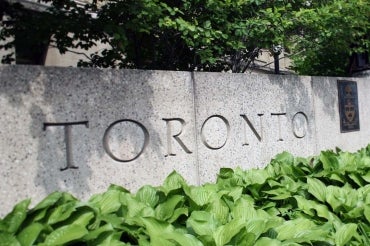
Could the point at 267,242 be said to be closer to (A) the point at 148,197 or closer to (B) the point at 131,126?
(A) the point at 148,197

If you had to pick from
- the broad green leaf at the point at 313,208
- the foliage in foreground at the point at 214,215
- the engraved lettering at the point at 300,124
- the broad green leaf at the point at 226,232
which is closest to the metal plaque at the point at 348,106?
the engraved lettering at the point at 300,124

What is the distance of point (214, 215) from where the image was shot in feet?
7.80

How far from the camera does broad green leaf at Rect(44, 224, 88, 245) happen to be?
5.77 ft

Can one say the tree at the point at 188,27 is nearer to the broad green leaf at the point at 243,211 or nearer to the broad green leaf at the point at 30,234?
the broad green leaf at the point at 243,211

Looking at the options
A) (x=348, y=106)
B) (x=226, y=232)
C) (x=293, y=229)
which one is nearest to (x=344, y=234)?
(x=293, y=229)

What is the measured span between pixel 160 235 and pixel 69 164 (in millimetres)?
1489

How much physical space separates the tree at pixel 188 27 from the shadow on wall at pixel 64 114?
775mm

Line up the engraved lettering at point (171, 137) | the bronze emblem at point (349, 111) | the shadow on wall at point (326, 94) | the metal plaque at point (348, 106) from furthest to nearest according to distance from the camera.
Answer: the bronze emblem at point (349, 111) < the metal plaque at point (348, 106) < the shadow on wall at point (326, 94) < the engraved lettering at point (171, 137)

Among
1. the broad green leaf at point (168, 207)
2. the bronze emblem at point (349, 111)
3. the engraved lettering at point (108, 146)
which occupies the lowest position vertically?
the broad green leaf at point (168, 207)

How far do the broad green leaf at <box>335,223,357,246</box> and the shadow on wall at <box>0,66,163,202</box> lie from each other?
1.86 metres

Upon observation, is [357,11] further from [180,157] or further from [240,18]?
[180,157]

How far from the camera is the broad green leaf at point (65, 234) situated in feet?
5.77

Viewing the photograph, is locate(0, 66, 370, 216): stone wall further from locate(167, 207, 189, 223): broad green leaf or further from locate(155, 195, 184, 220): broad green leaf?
locate(167, 207, 189, 223): broad green leaf

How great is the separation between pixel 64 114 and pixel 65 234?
1573 millimetres
